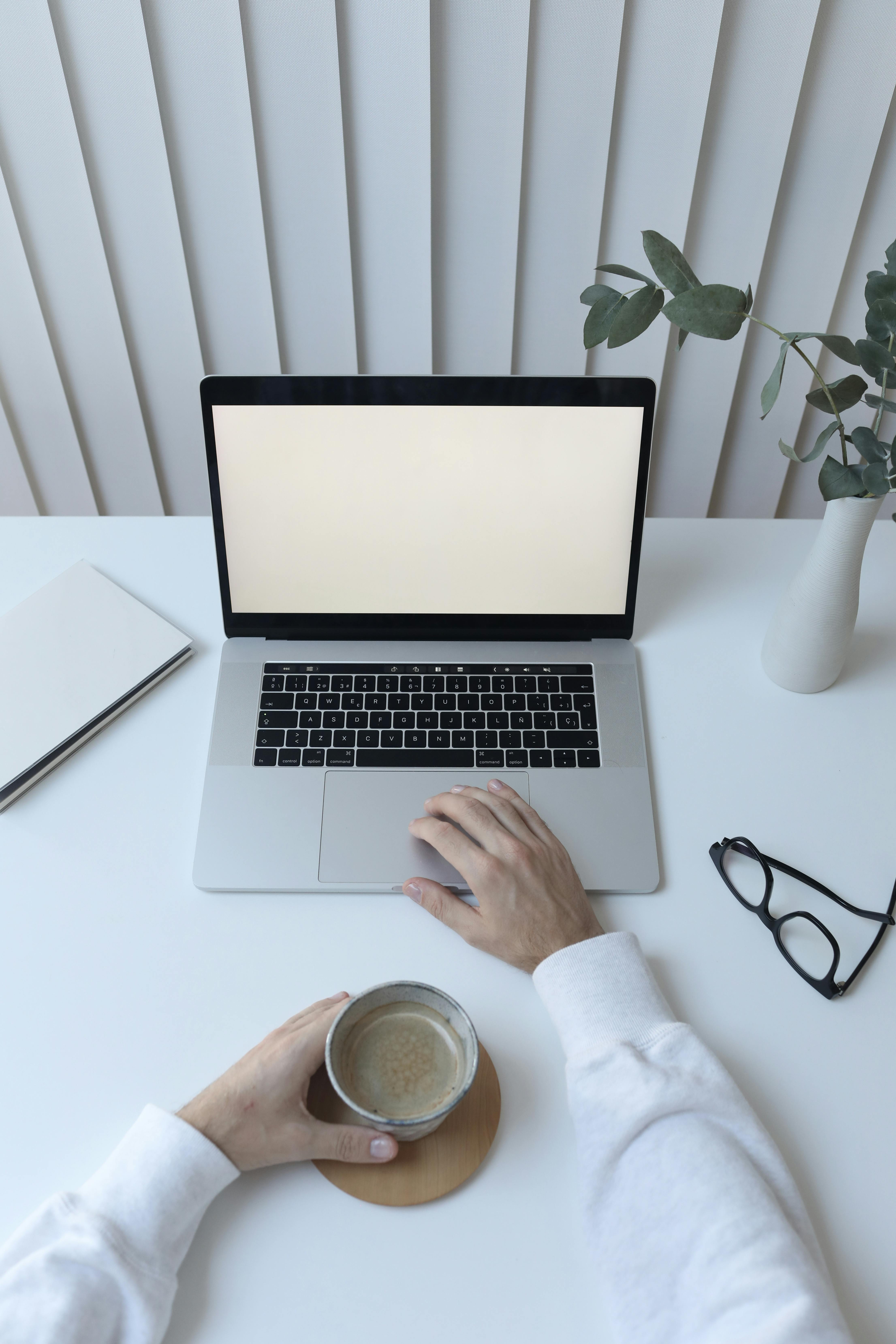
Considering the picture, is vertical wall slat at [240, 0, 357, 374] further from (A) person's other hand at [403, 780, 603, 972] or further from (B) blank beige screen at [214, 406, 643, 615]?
(A) person's other hand at [403, 780, 603, 972]

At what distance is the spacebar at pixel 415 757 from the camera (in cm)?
82

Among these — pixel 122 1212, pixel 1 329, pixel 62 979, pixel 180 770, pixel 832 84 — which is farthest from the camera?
pixel 1 329

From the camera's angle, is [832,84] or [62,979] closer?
[62,979]

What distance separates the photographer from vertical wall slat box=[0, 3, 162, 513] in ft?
3.65

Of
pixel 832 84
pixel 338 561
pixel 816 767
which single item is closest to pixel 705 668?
pixel 816 767

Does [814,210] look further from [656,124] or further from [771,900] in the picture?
[771,900]

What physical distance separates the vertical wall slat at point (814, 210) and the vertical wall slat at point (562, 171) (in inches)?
10.1

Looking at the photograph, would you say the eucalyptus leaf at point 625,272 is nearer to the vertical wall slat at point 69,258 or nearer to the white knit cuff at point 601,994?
the white knit cuff at point 601,994

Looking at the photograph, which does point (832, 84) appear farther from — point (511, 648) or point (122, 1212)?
point (122, 1212)

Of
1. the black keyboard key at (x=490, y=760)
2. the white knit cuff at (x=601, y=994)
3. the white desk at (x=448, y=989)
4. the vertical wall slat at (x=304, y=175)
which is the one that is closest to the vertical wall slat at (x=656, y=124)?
the vertical wall slat at (x=304, y=175)

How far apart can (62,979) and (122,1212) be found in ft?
0.65

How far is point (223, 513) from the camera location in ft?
2.81

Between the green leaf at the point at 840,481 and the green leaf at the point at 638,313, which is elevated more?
the green leaf at the point at 638,313

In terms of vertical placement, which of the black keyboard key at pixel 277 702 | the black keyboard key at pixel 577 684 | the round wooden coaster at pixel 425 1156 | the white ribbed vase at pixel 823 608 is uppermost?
the white ribbed vase at pixel 823 608
